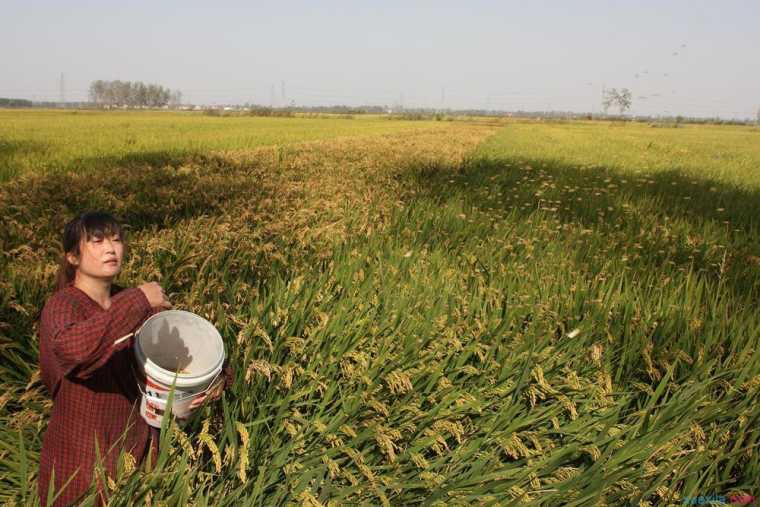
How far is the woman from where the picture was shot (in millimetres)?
1405

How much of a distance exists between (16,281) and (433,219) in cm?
315

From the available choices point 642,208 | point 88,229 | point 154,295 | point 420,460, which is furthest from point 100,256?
point 642,208

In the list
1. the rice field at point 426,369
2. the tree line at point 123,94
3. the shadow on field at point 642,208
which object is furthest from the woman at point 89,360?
the tree line at point 123,94

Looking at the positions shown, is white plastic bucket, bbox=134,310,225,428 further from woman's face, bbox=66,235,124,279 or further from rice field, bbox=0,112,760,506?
woman's face, bbox=66,235,124,279

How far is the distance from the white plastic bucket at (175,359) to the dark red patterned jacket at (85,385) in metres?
0.06

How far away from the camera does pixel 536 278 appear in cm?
298

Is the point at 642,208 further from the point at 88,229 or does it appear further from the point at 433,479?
the point at 88,229

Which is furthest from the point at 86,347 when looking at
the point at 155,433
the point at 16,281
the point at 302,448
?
the point at 16,281

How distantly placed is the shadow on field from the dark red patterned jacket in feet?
10.0

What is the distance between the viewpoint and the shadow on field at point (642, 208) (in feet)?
12.5

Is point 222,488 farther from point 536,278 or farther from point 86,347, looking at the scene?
point 536,278

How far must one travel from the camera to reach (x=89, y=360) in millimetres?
1412

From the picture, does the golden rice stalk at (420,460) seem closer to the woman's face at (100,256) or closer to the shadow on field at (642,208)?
the woman's face at (100,256)

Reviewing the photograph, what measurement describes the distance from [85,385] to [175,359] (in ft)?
0.89
